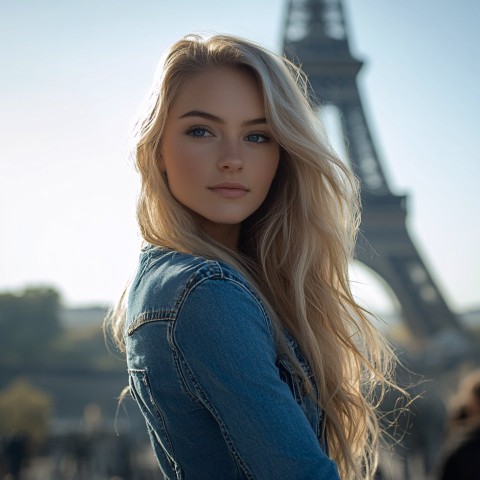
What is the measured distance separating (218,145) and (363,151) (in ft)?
109

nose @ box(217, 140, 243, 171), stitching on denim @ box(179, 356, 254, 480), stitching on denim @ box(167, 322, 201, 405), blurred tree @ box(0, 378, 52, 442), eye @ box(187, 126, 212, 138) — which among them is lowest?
blurred tree @ box(0, 378, 52, 442)

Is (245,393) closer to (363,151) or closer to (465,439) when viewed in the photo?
(465,439)

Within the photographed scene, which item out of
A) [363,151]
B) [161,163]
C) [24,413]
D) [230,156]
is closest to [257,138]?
[230,156]

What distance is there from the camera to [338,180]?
2062mm

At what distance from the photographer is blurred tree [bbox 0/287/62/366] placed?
65500 millimetres

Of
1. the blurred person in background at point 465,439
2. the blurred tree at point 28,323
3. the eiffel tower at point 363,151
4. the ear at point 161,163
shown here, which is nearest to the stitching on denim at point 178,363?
the ear at point 161,163

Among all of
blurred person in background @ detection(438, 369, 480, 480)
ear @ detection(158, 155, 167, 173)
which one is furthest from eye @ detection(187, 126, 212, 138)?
blurred person in background @ detection(438, 369, 480, 480)

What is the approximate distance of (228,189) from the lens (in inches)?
77.0

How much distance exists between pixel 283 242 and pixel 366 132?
33.0m

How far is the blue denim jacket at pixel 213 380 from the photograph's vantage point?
1.50 m

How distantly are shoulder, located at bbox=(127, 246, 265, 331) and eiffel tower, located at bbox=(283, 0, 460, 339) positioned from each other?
31582mm

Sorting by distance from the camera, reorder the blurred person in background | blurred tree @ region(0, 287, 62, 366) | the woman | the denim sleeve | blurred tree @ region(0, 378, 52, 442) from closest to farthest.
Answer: the denim sleeve
the woman
the blurred person in background
blurred tree @ region(0, 378, 52, 442)
blurred tree @ region(0, 287, 62, 366)

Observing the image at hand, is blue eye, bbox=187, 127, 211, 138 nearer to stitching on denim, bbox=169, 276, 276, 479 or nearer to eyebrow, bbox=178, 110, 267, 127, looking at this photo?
eyebrow, bbox=178, 110, 267, 127

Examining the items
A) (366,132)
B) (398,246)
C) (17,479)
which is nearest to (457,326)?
Result: (398,246)
